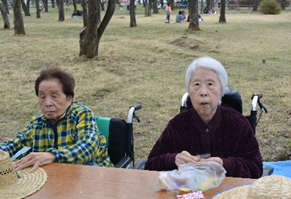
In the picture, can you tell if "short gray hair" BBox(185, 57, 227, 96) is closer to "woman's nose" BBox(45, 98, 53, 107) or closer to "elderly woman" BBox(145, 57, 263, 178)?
"elderly woman" BBox(145, 57, 263, 178)

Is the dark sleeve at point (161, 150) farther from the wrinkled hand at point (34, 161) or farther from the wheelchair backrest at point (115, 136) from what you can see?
the wrinkled hand at point (34, 161)

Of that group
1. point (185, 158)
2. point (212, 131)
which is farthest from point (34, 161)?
point (212, 131)

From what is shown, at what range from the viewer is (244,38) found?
16172 mm

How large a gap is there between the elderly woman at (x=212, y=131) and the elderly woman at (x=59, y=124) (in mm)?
498

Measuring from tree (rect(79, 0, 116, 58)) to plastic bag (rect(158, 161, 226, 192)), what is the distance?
850 centimetres

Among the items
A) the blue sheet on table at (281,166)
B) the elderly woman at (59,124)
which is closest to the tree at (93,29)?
the blue sheet on table at (281,166)

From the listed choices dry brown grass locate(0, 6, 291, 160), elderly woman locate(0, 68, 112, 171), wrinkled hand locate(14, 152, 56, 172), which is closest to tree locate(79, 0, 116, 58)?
dry brown grass locate(0, 6, 291, 160)

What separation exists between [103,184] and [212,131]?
83cm

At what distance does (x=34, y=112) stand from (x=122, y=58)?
522cm

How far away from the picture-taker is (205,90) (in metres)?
2.34

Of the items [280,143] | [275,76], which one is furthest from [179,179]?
[275,76]

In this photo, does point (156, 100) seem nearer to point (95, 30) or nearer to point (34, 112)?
point (34, 112)

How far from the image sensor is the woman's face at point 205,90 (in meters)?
2.34

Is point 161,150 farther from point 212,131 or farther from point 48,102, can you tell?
point 48,102
